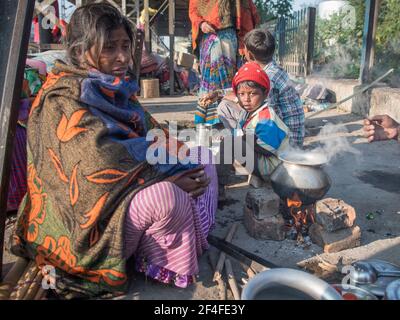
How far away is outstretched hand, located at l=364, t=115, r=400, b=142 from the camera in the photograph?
13.0ft

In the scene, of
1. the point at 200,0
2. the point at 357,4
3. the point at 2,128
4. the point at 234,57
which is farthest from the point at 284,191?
the point at 357,4

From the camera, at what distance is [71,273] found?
2035 millimetres

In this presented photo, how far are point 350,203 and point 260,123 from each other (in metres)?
1.08

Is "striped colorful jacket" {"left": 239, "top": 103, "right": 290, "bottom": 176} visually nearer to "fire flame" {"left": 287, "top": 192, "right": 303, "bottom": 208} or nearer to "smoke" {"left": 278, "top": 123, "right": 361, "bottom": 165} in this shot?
"smoke" {"left": 278, "top": 123, "right": 361, "bottom": 165}

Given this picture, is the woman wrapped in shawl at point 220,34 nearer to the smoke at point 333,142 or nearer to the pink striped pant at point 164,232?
the smoke at point 333,142

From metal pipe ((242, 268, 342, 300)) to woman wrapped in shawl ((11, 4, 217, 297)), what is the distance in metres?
0.56

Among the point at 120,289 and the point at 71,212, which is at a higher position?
the point at 71,212

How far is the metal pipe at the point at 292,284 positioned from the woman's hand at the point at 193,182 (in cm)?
72

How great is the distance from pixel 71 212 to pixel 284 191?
1.47 meters

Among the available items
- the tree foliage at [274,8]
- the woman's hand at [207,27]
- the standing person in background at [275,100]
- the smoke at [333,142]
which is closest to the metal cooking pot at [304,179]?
the standing person in background at [275,100]
